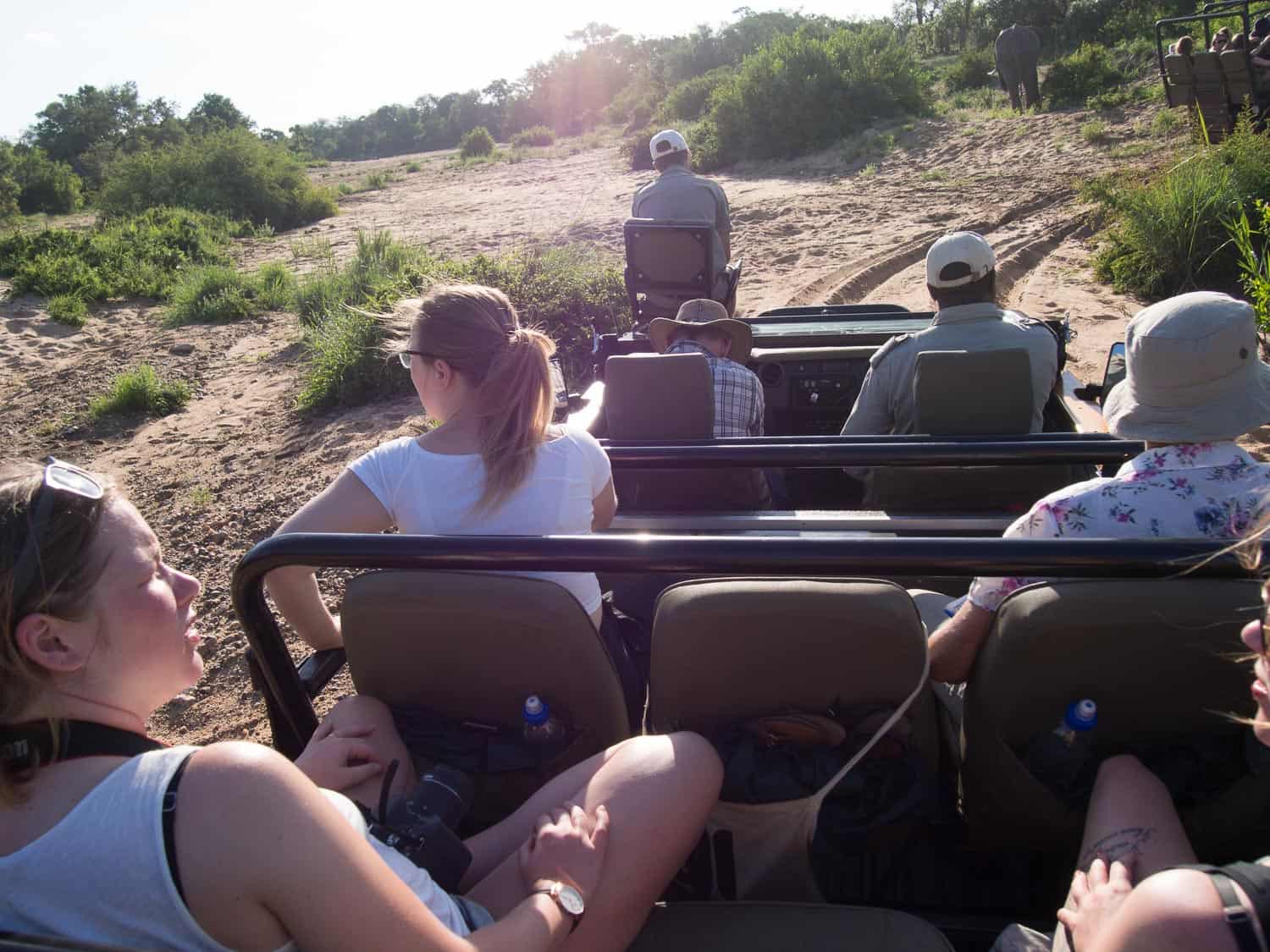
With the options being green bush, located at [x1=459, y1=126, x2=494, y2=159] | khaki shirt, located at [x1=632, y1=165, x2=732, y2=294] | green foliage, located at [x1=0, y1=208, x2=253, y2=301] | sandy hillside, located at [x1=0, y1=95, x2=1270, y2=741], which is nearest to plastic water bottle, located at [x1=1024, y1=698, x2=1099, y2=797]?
sandy hillside, located at [x1=0, y1=95, x2=1270, y2=741]

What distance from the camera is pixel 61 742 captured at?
3.67ft

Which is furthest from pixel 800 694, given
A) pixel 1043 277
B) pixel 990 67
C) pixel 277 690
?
pixel 990 67

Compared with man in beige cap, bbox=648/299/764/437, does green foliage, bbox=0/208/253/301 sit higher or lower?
higher

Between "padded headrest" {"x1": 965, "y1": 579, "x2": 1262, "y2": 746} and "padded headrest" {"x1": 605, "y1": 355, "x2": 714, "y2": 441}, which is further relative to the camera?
"padded headrest" {"x1": 605, "y1": 355, "x2": 714, "y2": 441}

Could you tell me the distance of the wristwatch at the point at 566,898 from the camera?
135 cm

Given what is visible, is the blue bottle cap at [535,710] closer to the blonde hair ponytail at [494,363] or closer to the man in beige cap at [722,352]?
the blonde hair ponytail at [494,363]

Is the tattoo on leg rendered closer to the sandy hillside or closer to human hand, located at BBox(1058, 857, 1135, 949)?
human hand, located at BBox(1058, 857, 1135, 949)

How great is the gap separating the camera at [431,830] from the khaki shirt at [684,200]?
562 cm

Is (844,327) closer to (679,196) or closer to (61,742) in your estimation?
(679,196)

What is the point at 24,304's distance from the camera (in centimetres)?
1027

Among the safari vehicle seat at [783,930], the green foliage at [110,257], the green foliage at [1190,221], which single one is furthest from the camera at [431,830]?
the green foliage at [110,257]

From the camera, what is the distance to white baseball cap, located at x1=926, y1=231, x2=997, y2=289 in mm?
3625

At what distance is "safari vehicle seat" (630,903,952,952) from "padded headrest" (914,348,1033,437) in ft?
6.02

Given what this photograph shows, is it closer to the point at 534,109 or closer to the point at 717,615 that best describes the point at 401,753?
the point at 717,615
